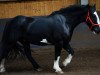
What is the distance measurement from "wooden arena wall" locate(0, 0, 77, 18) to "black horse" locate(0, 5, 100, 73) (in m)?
2.96

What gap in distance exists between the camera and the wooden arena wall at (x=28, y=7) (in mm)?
12758

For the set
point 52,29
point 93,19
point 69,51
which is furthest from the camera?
point 69,51

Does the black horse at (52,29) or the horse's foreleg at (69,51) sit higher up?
the black horse at (52,29)

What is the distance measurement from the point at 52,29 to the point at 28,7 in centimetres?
343

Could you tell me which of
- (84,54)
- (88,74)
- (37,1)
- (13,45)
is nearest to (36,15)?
(37,1)

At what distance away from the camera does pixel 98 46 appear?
43.2 feet

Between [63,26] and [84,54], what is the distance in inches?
110

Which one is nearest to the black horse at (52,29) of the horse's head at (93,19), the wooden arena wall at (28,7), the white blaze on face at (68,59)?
the horse's head at (93,19)

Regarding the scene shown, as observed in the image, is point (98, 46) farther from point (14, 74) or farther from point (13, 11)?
point (14, 74)

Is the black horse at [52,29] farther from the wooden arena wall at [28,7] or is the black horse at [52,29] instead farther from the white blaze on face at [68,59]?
the wooden arena wall at [28,7]

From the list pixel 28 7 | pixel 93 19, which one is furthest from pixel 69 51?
pixel 28 7

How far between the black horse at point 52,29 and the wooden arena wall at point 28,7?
2961 millimetres

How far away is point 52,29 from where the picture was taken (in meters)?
9.69

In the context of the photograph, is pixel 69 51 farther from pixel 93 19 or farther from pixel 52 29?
pixel 93 19
